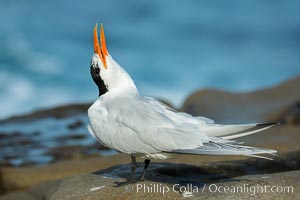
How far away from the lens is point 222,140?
12.1ft

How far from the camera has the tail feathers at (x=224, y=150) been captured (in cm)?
336

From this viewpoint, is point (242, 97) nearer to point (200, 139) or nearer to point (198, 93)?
point (198, 93)

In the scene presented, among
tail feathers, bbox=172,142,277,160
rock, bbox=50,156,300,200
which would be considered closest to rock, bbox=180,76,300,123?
rock, bbox=50,156,300,200

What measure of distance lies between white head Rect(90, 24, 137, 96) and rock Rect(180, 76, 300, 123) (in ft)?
23.6

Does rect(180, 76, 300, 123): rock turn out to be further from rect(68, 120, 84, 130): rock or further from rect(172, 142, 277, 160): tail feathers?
rect(172, 142, 277, 160): tail feathers

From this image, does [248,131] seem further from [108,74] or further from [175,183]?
[108,74]

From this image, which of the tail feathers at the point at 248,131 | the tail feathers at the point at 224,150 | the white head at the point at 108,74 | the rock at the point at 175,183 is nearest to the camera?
the tail feathers at the point at 224,150

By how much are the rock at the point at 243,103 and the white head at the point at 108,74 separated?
23.6ft

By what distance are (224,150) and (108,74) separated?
4.11 ft

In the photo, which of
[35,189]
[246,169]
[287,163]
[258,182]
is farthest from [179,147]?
[35,189]

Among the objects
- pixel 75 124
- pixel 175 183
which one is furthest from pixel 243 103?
pixel 175 183

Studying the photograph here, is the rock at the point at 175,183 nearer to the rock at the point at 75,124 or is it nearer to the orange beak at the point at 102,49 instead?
the orange beak at the point at 102,49

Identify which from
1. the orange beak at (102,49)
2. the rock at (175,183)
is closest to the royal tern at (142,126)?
A: the orange beak at (102,49)

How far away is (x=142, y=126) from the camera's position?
3.90 meters
